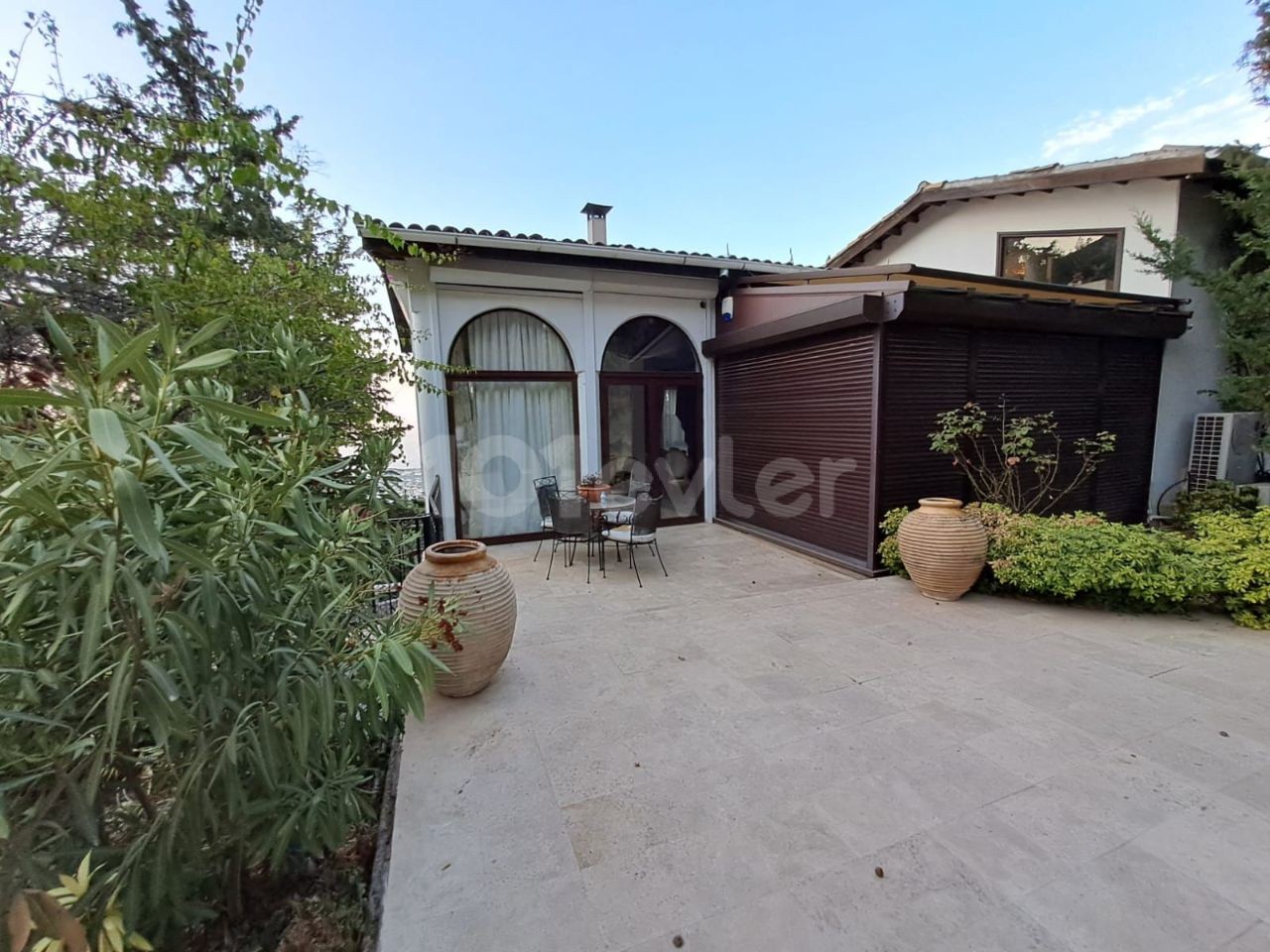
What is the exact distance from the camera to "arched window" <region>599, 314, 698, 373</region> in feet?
22.8

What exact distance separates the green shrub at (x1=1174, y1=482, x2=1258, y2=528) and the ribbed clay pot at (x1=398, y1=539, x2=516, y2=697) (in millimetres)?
7498

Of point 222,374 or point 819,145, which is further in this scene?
point 819,145

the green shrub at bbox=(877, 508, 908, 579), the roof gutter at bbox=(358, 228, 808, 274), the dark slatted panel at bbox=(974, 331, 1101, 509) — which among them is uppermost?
the roof gutter at bbox=(358, 228, 808, 274)

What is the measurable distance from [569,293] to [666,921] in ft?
20.7

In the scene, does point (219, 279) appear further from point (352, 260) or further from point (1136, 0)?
point (1136, 0)

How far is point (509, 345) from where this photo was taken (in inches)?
256

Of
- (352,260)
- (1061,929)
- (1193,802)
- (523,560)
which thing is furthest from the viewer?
(352,260)

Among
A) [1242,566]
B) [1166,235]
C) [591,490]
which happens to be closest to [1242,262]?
[1166,235]

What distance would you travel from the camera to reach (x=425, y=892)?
5.60 ft

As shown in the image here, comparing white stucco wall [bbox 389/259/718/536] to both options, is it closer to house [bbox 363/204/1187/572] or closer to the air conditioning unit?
house [bbox 363/204/1187/572]

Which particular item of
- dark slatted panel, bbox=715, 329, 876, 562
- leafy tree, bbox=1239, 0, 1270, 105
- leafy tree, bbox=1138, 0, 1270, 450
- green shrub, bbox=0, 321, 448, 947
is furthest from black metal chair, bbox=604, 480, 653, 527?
leafy tree, bbox=1239, 0, 1270, 105

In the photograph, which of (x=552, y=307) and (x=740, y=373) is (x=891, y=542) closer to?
(x=740, y=373)

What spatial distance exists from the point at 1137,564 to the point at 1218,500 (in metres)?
3.55

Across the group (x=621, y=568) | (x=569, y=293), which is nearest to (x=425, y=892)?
(x=621, y=568)
